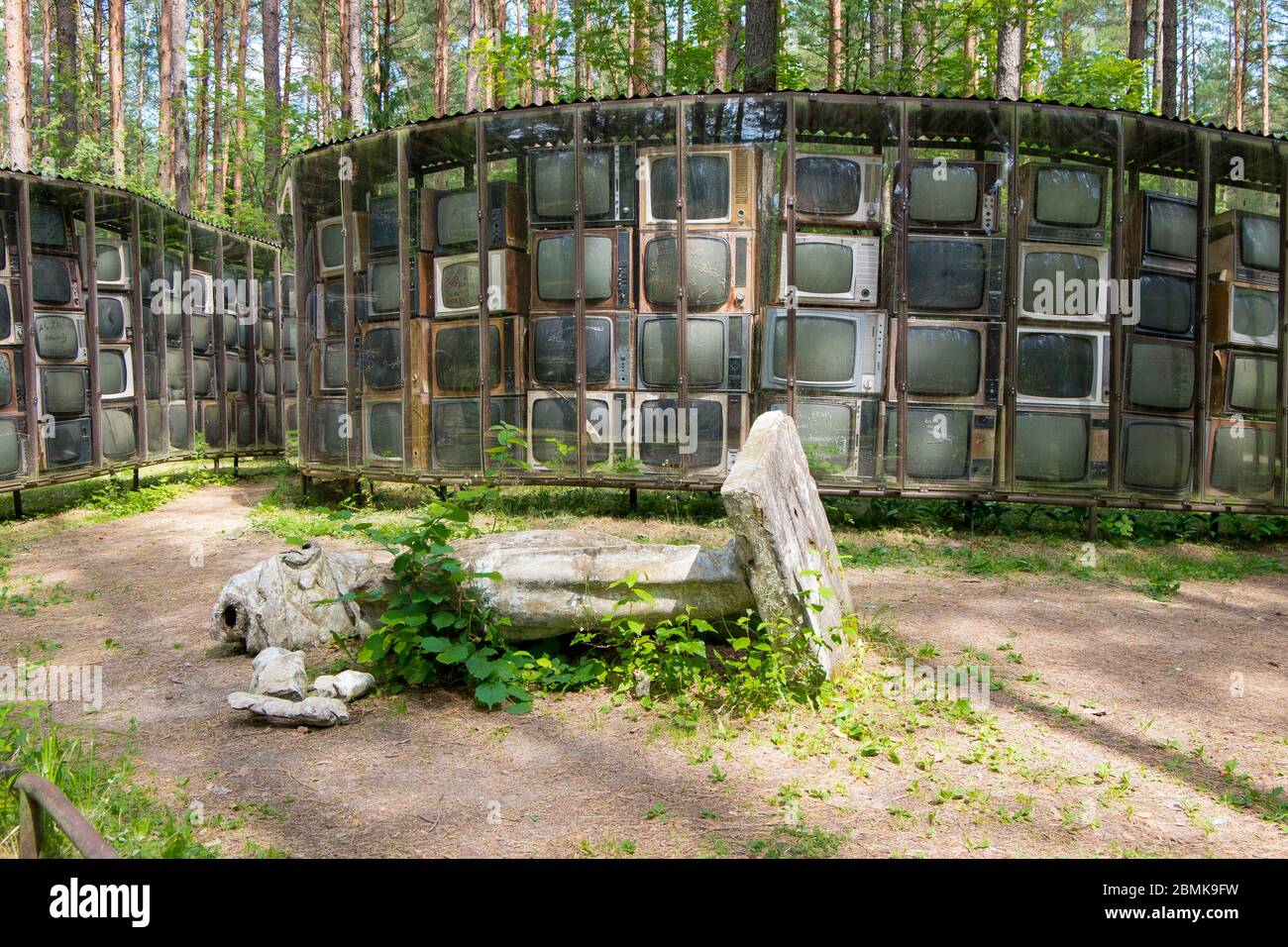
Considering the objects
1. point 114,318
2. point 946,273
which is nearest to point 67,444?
point 114,318

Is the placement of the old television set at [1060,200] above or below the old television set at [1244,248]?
above

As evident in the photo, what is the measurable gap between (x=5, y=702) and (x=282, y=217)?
9.47 metres

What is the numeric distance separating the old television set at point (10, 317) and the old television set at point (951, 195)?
985cm

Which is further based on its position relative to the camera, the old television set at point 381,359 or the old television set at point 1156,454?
the old television set at point 381,359

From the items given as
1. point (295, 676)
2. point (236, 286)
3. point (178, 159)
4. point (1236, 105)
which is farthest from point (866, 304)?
point (1236, 105)

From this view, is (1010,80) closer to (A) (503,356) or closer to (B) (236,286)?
(A) (503,356)

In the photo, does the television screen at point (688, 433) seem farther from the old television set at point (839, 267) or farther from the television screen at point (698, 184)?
the television screen at point (698, 184)

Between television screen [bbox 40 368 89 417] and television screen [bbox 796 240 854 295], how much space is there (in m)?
8.64

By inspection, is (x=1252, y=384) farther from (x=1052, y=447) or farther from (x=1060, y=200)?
(x=1060, y=200)

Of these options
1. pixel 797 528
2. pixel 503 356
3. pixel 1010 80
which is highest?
pixel 1010 80

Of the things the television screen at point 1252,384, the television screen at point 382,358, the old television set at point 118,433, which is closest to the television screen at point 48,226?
the old television set at point 118,433

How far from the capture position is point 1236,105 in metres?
26.8

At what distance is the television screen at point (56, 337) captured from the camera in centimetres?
990

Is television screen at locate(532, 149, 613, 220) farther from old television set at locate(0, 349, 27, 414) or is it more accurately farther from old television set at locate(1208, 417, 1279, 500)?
old television set at locate(1208, 417, 1279, 500)
